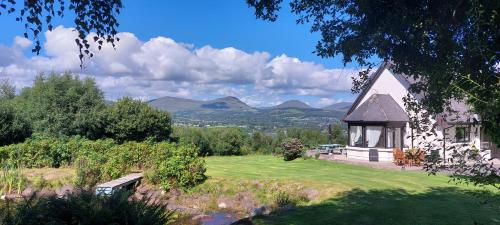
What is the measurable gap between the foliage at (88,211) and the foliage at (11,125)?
23.8 meters

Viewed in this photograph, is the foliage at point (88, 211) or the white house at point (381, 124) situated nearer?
the foliage at point (88, 211)

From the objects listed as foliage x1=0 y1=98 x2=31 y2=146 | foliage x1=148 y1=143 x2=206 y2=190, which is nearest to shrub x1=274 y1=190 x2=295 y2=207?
foliage x1=148 y1=143 x2=206 y2=190

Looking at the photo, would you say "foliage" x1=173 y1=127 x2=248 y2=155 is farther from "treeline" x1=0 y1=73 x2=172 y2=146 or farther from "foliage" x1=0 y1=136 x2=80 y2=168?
"foliage" x1=0 y1=136 x2=80 y2=168

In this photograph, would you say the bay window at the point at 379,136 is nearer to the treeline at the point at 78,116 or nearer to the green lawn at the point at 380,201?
the green lawn at the point at 380,201

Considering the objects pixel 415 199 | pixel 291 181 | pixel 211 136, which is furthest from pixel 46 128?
pixel 415 199

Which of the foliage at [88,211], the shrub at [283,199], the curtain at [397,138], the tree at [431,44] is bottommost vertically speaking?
the shrub at [283,199]

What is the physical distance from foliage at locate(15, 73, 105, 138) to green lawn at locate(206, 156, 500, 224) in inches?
576

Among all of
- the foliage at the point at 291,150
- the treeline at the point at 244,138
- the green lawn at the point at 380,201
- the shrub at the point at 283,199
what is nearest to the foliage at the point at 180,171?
the green lawn at the point at 380,201

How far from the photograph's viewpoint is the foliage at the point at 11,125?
27422 millimetres

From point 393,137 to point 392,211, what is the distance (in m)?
16.1

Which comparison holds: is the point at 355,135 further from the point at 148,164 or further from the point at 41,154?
the point at 41,154

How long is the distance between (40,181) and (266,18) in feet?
48.6

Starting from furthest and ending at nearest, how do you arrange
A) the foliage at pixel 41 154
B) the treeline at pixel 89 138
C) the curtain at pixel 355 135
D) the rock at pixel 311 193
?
the curtain at pixel 355 135
the foliage at pixel 41 154
the treeline at pixel 89 138
the rock at pixel 311 193

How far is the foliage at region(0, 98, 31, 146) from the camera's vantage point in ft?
90.0
